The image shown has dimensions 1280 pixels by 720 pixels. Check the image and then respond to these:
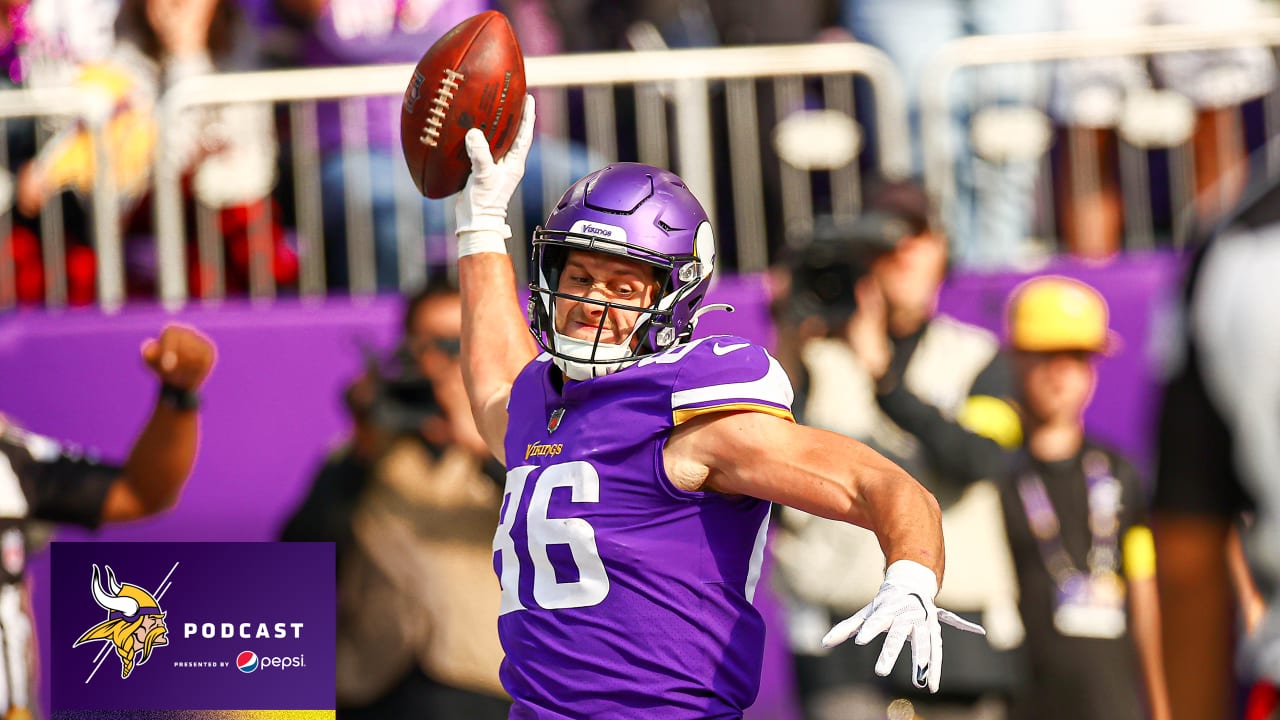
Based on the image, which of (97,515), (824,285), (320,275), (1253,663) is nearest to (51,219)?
(320,275)

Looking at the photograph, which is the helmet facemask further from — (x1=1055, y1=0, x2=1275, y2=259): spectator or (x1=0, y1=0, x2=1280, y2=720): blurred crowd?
(x1=1055, y1=0, x2=1275, y2=259): spectator

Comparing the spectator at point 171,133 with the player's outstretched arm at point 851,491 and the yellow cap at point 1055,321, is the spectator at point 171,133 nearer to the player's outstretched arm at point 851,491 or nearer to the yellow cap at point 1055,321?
the yellow cap at point 1055,321

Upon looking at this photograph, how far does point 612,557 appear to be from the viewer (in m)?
3.19

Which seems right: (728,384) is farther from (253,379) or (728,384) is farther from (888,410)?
(253,379)

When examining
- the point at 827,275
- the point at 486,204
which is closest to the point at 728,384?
the point at 486,204

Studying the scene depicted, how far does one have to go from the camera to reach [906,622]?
2.76 m

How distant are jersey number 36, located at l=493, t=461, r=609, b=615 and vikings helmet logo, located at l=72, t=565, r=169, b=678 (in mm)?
853

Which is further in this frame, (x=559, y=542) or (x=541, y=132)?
(x=541, y=132)

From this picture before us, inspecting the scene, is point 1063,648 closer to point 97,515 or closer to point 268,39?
point 97,515

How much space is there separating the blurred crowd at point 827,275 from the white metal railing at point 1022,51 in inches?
1.9

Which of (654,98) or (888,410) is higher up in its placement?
(654,98)

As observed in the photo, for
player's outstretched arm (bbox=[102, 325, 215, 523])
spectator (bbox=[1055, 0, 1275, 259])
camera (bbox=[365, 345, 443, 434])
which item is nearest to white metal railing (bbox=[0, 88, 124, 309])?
camera (bbox=[365, 345, 443, 434])

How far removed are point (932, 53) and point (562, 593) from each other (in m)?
4.00

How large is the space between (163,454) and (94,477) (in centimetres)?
24
